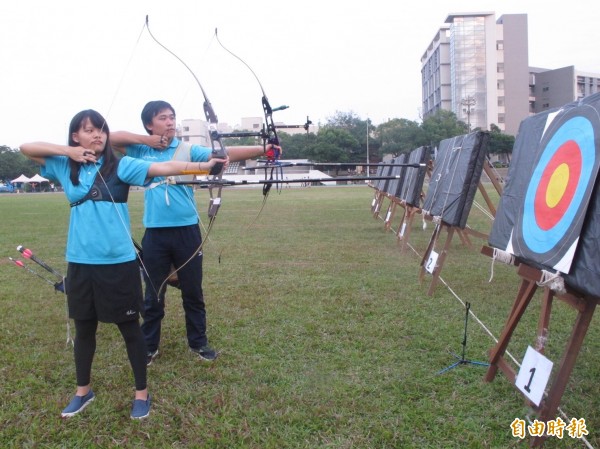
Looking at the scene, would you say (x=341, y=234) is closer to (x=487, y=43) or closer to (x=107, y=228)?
(x=107, y=228)

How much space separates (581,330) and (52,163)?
8.83ft

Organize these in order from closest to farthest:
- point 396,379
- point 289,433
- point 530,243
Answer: point 289,433 → point 530,243 → point 396,379

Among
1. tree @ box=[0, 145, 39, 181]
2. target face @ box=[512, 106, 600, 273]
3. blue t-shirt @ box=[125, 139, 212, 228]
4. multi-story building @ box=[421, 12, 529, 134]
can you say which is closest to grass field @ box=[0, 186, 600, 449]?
target face @ box=[512, 106, 600, 273]

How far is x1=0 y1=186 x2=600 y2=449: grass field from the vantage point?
2443mm

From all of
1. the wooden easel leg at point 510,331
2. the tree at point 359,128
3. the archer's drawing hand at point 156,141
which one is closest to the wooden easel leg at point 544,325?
the wooden easel leg at point 510,331

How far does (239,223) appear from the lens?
42.3ft

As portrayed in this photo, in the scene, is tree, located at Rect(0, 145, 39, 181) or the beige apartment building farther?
tree, located at Rect(0, 145, 39, 181)

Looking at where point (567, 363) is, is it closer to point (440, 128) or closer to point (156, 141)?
point (156, 141)

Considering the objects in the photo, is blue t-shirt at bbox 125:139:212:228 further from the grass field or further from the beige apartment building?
the beige apartment building

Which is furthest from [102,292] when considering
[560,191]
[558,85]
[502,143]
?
[558,85]

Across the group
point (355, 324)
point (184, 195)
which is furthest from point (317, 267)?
point (184, 195)

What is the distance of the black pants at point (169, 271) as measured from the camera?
3189 mm

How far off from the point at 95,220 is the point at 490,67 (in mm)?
68419

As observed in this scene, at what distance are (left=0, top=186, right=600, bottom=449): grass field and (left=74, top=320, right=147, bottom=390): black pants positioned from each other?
0.72 ft
